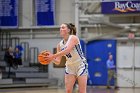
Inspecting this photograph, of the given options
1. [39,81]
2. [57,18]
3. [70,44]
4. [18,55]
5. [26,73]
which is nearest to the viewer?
[70,44]

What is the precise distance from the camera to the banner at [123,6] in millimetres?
22400

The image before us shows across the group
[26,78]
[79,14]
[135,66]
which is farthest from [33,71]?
[135,66]

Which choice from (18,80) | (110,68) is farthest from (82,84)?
(18,80)

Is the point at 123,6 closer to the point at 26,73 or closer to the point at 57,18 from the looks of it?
the point at 57,18

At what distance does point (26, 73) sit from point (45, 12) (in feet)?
14.7

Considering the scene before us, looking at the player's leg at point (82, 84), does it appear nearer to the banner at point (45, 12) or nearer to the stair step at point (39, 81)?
the stair step at point (39, 81)

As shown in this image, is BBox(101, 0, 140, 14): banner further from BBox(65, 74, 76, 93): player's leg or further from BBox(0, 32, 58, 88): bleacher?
BBox(65, 74, 76, 93): player's leg

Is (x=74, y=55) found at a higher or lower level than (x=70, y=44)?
lower

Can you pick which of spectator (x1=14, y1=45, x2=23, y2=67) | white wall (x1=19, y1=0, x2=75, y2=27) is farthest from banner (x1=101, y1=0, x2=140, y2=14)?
spectator (x1=14, y1=45, x2=23, y2=67)

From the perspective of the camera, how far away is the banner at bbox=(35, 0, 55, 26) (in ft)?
79.2

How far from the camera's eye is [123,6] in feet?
74.0

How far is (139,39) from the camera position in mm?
23062

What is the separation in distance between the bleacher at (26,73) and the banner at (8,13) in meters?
0.85

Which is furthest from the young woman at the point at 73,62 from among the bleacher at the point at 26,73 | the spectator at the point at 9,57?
the spectator at the point at 9,57
